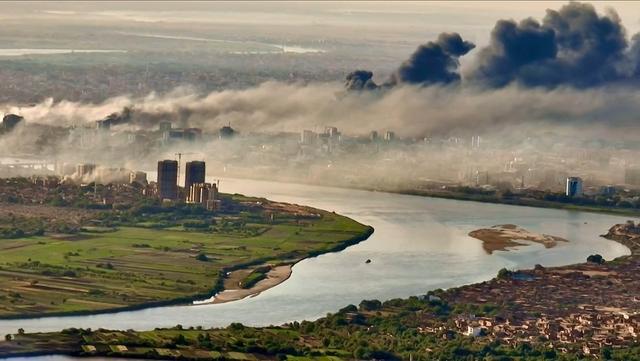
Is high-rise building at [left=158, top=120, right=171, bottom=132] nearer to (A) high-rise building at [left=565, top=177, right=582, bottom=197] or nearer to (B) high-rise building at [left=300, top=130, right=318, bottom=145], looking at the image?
(B) high-rise building at [left=300, top=130, right=318, bottom=145]

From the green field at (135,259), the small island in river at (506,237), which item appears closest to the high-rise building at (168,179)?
the green field at (135,259)

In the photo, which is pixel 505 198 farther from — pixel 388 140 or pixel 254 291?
pixel 254 291

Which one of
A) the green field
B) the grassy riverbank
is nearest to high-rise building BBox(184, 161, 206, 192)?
the green field

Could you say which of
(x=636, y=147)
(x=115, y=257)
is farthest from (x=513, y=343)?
(x=636, y=147)

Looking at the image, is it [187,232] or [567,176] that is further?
[567,176]

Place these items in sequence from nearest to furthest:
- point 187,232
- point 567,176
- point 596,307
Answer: point 596,307, point 187,232, point 567,176
